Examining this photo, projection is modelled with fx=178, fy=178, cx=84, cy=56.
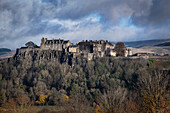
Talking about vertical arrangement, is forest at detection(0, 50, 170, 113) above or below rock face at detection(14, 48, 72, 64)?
below

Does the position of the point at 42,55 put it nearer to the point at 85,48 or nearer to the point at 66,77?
the point at 66,77

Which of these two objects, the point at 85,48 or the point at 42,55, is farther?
the point at 85,48

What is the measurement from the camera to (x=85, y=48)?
7406 cm

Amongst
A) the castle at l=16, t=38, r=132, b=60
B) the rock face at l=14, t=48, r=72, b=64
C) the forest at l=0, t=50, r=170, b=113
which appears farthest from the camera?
the castle at l=16, t=38, r=132, b=60

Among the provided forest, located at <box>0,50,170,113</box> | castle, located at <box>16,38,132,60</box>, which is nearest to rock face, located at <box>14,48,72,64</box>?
forest, located at <box>0,50,170,113</box>

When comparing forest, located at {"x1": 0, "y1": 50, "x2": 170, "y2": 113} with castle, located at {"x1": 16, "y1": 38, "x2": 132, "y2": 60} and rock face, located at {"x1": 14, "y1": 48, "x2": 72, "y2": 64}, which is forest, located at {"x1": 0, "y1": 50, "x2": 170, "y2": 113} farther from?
castle, located at {"x1": 16, "y1": 38, "x2": 132, "y2": 60}

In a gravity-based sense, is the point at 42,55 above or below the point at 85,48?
below

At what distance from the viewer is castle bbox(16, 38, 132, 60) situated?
71.6 meters

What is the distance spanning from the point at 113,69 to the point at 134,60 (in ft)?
28.0

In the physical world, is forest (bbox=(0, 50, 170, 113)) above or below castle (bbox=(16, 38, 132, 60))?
below

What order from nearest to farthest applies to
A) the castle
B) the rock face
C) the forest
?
1. the forest
2. the rock face
3. the castle

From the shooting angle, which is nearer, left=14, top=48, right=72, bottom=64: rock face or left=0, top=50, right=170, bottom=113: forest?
left=0, top=50, right=170, bottom=113: forest

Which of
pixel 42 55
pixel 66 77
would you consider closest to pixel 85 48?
pixel 66 77

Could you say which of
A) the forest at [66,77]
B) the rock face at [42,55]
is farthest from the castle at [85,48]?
the forest at [66,77]
